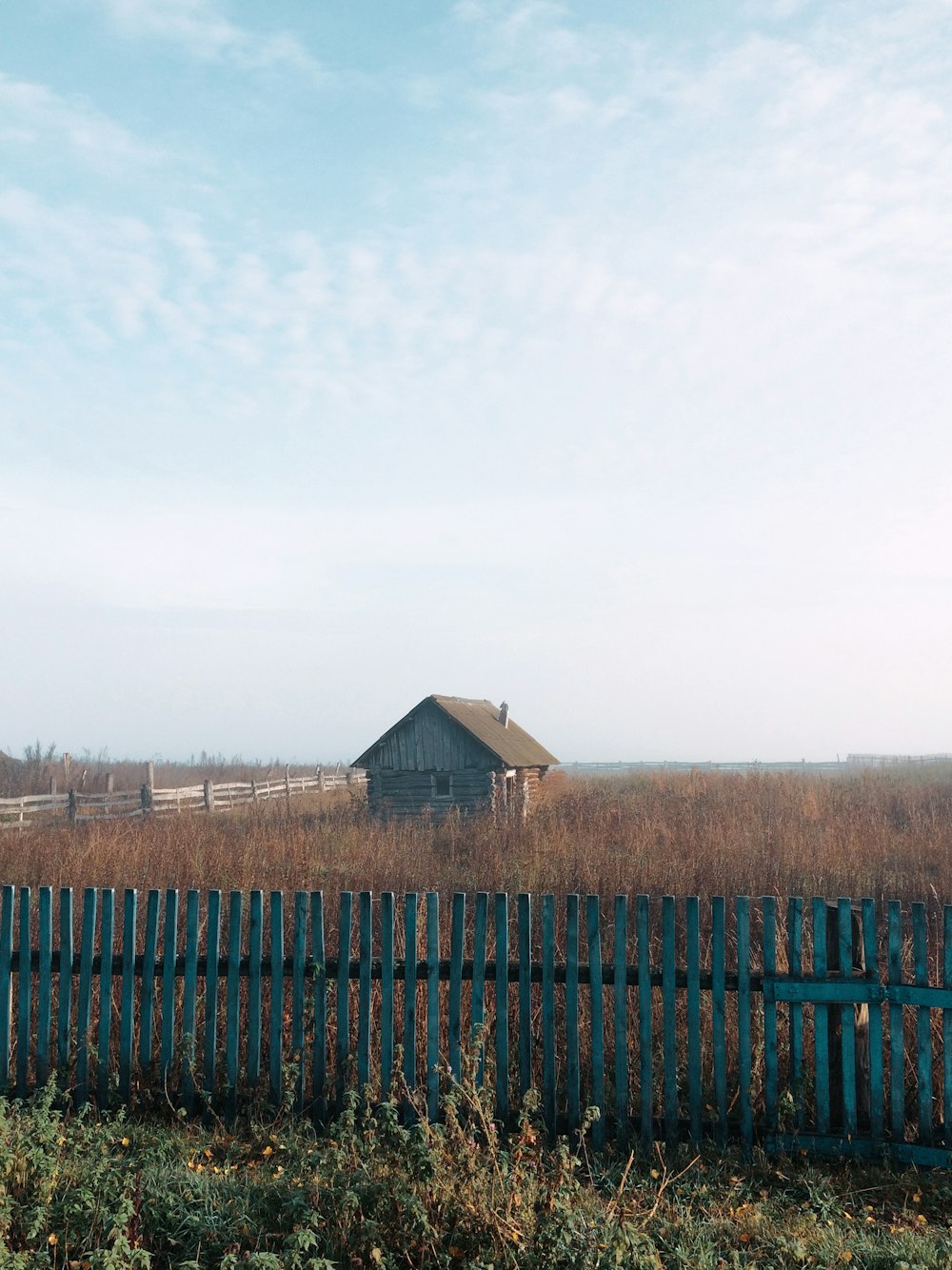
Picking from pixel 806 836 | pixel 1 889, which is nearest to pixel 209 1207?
pixel 1 889

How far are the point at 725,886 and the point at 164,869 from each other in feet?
22.7

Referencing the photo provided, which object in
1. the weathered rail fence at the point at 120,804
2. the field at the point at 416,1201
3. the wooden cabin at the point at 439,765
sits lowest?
the field at the point at 416,1201

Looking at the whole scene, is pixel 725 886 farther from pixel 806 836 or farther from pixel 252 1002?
pixel 252 1002

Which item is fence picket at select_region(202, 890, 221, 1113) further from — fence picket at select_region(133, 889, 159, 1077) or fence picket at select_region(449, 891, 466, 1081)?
fence picket at select_region(449, 891, 466, 1081)

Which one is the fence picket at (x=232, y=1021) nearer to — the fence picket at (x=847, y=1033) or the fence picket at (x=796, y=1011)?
the fence picket at (x=796, y=1011)

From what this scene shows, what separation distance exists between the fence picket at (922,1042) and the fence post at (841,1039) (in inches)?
11.6

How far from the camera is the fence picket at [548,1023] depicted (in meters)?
5.74

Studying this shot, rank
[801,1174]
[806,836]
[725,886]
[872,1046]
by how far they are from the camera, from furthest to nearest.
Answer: [806,836] < [725,886] < [872,1046] < [801,1174]

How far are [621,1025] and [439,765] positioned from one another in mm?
18826

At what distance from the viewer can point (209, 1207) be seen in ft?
14.6

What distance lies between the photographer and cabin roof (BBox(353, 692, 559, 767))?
2441 cm

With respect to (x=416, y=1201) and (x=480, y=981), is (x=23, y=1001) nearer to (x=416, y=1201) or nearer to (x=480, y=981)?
(x=480, y=981)

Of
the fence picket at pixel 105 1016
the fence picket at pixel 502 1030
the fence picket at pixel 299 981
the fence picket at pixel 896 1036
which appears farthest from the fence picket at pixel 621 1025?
→ the fence picket at pixel 105 1016

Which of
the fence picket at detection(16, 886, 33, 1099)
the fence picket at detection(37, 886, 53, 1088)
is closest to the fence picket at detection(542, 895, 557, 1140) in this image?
the fence picket at detection(37, 886, 53, 1088)
